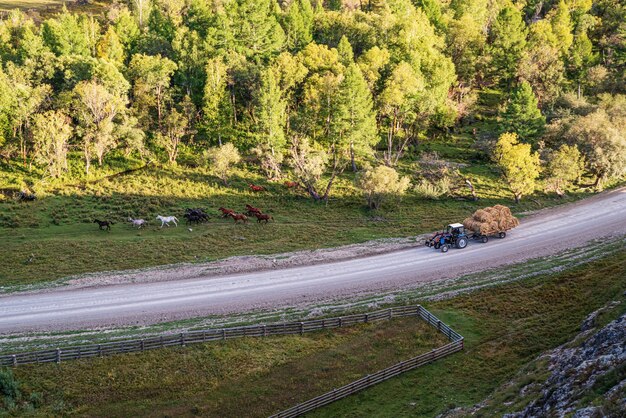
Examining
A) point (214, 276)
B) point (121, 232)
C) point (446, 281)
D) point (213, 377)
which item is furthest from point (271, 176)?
point (213, 377)

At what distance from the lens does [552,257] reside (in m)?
47.2

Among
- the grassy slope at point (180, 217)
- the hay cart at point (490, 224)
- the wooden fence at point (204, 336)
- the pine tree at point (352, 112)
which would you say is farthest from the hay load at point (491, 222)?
the pine tree at point (352, 112)

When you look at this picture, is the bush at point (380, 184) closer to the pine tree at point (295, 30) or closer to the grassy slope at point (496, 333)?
the grassy slope at point (496, 333)

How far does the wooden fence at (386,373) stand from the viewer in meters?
28.2

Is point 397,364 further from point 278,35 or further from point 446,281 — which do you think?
point 278,35

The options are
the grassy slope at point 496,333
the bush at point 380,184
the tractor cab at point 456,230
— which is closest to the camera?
the grassy slope at point 496,333

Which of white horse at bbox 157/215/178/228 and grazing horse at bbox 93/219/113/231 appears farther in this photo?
white horse at bbox 157/215/178/228

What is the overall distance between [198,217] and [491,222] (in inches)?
1309

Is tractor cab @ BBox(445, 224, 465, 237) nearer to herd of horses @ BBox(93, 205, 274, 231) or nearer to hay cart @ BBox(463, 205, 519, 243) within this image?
hay cart @ BBox(463, 205, 519, 243)

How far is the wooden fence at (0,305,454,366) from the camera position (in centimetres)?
3073

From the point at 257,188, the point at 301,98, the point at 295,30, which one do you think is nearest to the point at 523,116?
the point at 301,98

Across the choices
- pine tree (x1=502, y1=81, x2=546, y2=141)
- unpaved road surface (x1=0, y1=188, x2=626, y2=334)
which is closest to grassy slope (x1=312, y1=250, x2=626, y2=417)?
unpaved road surface (x1=0, y1=188, x2=626, y2=334)

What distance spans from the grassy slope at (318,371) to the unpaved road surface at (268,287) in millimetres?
5493

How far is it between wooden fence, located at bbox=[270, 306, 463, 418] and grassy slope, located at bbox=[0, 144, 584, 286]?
65.9 feet
